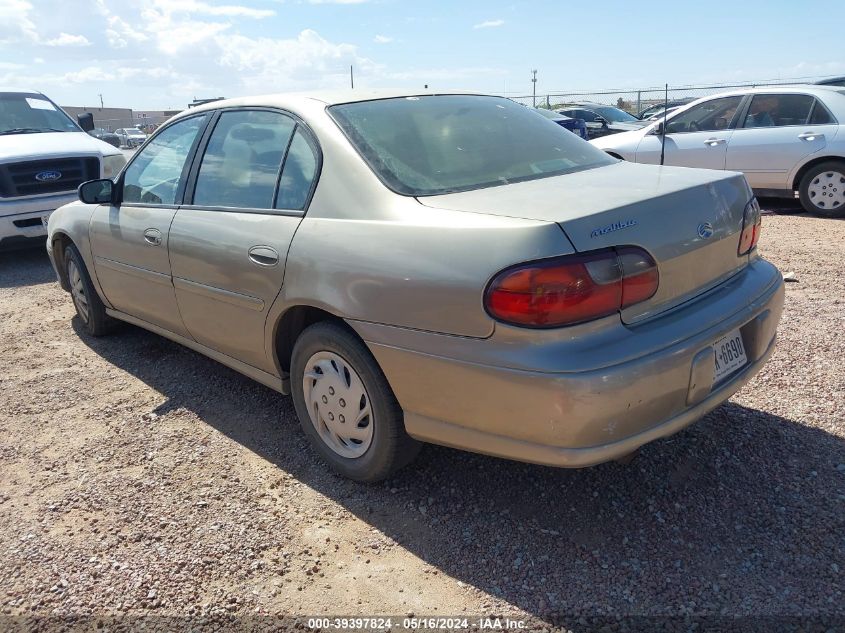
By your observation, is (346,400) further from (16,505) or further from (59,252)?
(59,252)

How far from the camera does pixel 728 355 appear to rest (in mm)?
2590

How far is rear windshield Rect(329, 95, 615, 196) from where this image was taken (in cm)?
279

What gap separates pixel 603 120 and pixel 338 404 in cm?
1583

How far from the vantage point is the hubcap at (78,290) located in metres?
5.04

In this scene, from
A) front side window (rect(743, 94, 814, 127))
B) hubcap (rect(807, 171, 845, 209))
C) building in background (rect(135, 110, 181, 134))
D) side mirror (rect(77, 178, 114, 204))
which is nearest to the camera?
side mirror (rect(77, 178, 114, 204))

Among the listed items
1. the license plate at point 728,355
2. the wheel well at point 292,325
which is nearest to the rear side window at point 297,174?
the wheel well at point 292,325

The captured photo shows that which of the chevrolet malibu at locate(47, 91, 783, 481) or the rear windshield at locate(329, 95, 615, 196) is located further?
the rear windshield at locate(329, 95, 615, 196)

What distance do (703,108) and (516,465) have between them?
7.70 m

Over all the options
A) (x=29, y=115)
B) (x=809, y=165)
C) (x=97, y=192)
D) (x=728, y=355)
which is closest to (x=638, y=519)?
(x=728, y=355)

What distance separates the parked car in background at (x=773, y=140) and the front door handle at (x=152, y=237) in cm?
655

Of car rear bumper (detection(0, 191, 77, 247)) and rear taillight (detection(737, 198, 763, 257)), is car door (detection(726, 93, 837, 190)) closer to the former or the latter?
rear taillight (detection(737, 198, 763, 257))

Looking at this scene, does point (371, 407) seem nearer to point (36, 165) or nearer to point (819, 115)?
point (36, 165)

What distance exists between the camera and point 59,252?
532cm

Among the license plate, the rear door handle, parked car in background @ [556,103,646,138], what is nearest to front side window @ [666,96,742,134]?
parked car in background @ [556,103,646,138]
